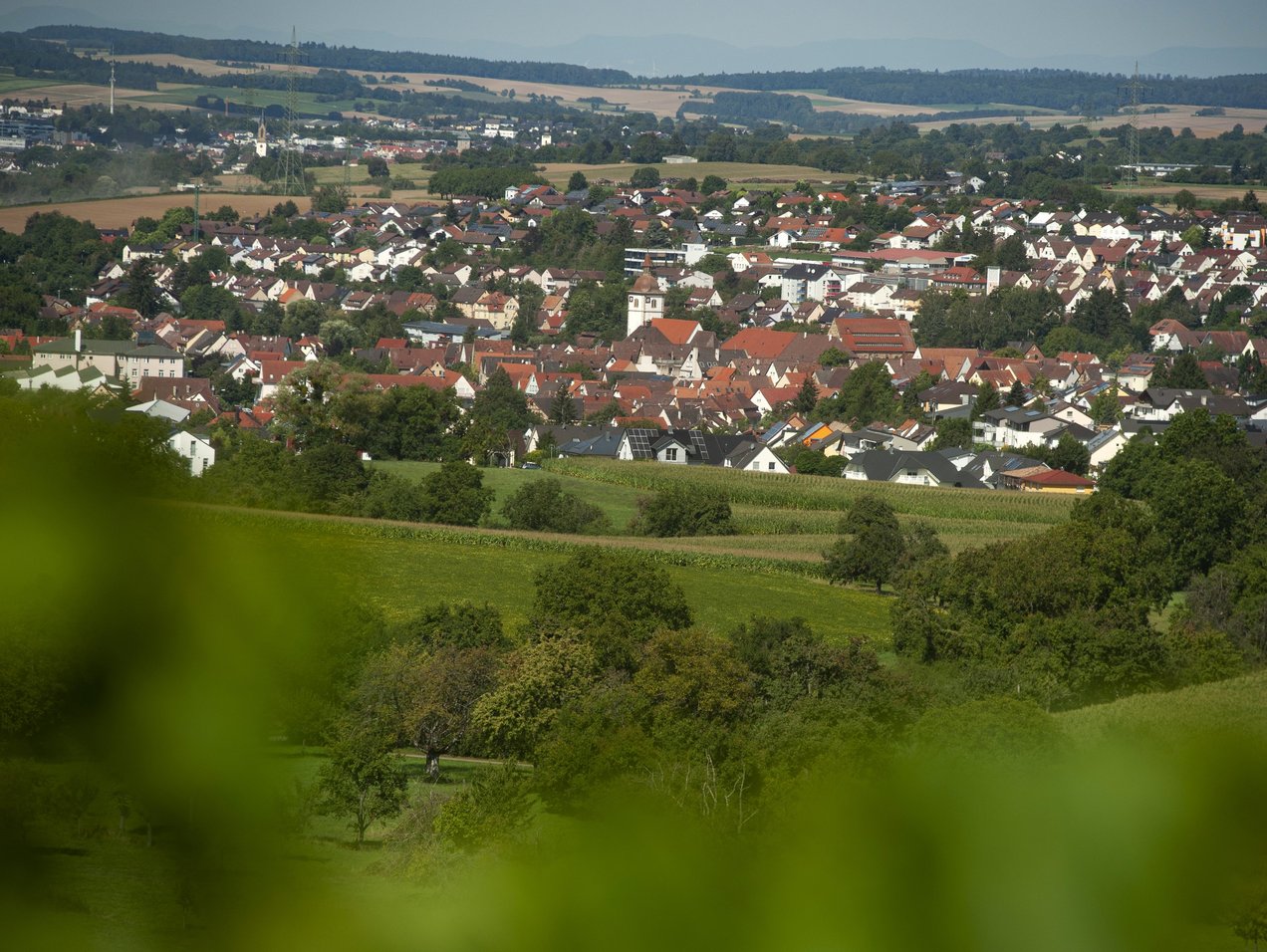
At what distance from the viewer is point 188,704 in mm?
1002

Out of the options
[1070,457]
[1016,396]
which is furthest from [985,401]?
[1070,457]

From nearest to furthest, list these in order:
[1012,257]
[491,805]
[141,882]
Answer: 1. [141,882]
2. [491,805]
3. [1012,257]

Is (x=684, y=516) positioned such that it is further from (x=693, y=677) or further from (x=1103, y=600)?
(x=693, y=677)

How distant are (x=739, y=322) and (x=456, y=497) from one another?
35.8m

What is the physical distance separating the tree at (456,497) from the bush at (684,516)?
264cm

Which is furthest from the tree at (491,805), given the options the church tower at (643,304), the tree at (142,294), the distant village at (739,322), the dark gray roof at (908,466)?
the church tower at (643,304)

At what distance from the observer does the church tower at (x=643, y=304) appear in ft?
194

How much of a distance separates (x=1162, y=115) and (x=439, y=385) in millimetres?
123229

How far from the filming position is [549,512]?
26.1m

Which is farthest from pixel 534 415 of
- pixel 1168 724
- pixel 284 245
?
pixel 1168 724

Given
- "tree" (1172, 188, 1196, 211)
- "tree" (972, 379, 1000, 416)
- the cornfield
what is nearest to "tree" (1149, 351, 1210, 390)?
"tree" (972, 379, 1000, 416)

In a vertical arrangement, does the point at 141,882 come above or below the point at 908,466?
above

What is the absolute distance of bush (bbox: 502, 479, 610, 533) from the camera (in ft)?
84.8

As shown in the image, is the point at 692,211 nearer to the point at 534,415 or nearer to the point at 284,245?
the point at 284,245
